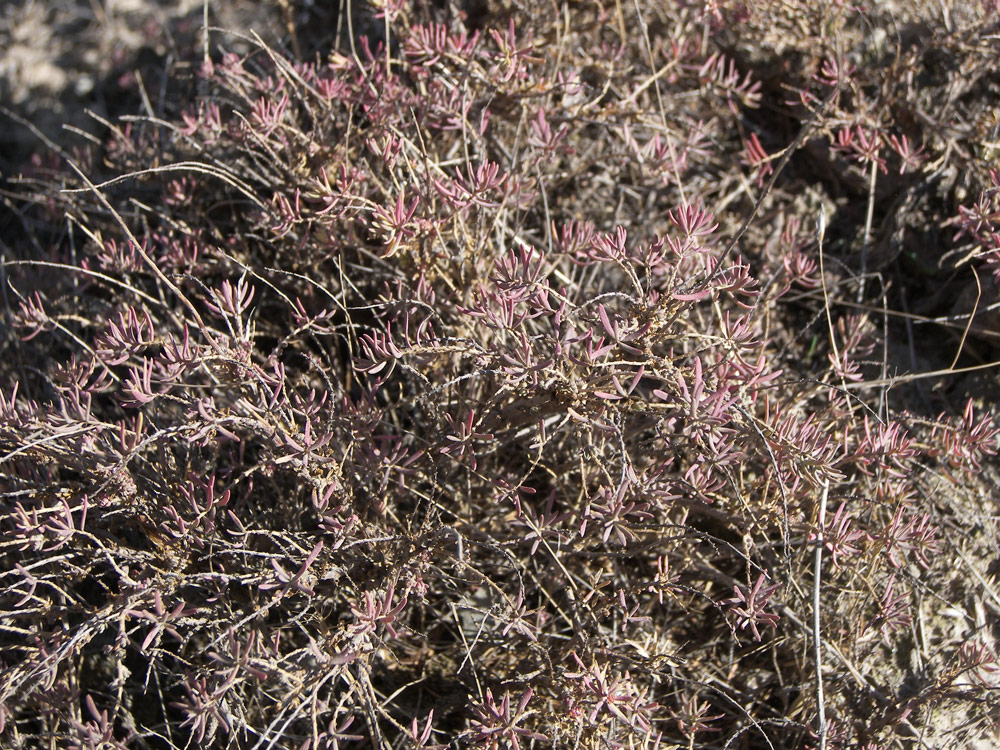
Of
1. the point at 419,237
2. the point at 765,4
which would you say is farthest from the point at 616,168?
the point at 419,237

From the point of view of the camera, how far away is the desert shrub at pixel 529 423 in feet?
6.68

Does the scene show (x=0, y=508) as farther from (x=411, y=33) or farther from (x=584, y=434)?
(x=411, y=33)

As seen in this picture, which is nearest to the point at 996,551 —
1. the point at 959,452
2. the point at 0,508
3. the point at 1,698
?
the point at 959,452

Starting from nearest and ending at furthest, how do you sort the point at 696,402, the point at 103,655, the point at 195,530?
the point at 696,402 < the point at 195,530 < the point at 103,655

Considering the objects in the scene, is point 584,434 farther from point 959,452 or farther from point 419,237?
point 959,452

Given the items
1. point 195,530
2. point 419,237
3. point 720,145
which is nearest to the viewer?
point 195,530

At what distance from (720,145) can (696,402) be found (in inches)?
65.3

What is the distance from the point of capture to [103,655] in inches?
99.1

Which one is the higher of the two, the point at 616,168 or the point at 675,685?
the point at 616,168

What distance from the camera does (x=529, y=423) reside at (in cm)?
231

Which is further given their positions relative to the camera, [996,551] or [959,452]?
[996,551]

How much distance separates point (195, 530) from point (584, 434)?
1.13m

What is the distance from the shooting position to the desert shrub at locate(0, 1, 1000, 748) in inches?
80.1

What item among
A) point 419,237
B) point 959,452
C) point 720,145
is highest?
point 419,237
